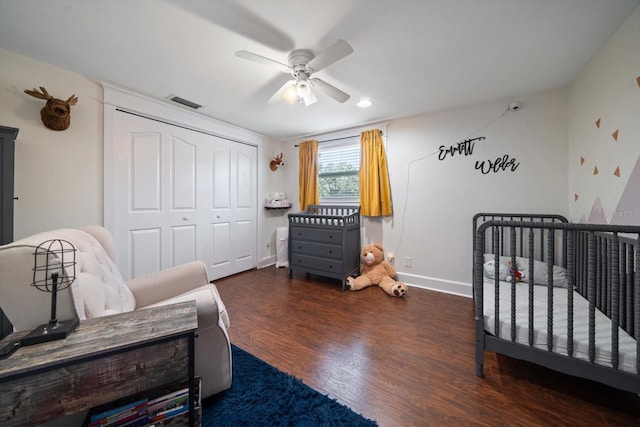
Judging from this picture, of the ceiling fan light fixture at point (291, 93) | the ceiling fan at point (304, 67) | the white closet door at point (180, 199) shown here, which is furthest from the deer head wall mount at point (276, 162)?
the ceiling fan light fixture at point (291, 93)

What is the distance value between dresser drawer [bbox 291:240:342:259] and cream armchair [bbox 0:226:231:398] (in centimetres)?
148

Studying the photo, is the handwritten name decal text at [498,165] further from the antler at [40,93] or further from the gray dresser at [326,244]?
the antler at [40,93]

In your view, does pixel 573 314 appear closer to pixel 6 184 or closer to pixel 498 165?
pixel 498 165

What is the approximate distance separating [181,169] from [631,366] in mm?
3749

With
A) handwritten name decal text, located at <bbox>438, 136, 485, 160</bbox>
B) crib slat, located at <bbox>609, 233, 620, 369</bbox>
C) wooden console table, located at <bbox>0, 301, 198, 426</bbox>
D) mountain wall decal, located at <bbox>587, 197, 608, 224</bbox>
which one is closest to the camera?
wooden console table, located at <bbox>0, 301, 198, 426</bbox>

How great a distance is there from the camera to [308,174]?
3.63m

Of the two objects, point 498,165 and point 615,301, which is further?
point 498,165

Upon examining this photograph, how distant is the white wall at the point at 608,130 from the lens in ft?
4.42

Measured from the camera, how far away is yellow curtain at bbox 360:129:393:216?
2.99m

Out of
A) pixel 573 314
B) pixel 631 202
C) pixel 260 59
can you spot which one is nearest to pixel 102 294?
pixel 260 59

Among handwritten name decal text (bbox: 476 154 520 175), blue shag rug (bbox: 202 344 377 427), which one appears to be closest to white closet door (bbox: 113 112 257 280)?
blue shag rug (bbox: 202 344 377 427)

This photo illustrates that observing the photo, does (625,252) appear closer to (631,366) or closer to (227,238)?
(631,366)

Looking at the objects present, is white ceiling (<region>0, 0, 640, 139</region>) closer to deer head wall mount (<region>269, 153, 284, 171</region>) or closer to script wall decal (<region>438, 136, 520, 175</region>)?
script wall decal (<region>438, 136, 520, 175</region>)

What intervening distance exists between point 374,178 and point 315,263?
1.39 meters
